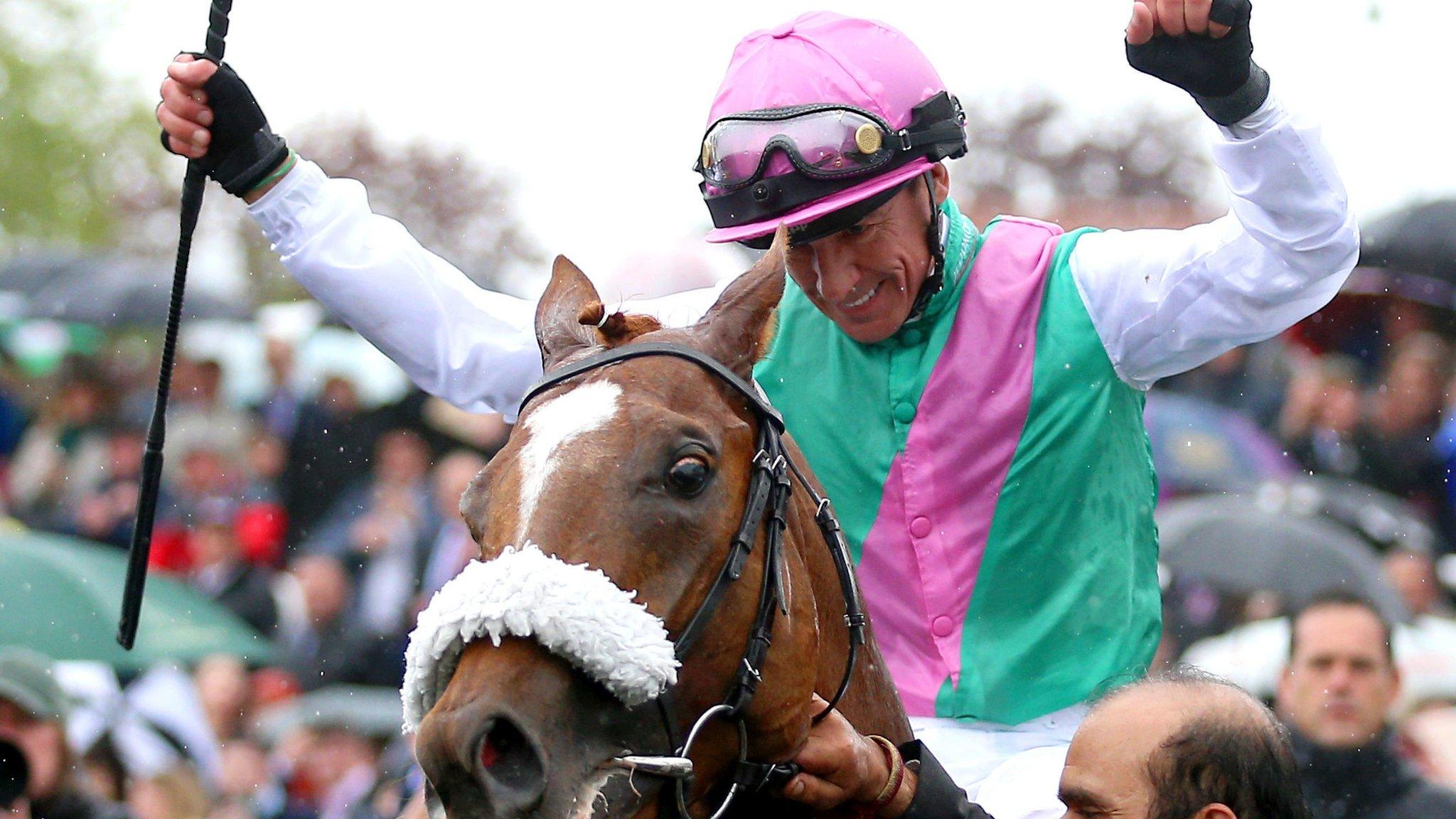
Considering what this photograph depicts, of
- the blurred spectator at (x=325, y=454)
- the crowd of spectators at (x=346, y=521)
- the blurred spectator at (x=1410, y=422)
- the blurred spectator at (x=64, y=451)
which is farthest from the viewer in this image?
the blurred spectator at (x=64, y=451)

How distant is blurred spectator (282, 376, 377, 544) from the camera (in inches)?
297

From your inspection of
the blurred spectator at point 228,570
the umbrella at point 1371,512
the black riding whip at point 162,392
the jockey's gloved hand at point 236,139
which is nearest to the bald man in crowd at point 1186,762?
the black riding whip at point 162,392

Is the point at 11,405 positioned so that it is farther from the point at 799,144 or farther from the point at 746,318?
the point at 746,318

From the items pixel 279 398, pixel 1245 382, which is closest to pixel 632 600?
pixel 1245 382

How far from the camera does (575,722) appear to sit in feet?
6.79

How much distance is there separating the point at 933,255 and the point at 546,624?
1.48 m

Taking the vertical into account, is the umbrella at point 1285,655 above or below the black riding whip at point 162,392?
below

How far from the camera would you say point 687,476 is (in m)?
2.22

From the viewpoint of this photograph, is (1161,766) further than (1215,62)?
No

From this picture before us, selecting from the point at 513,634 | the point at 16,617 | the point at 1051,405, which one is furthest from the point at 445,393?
the point at 16,617

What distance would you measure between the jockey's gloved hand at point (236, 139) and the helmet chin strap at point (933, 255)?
126cm

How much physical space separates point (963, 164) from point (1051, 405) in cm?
1887

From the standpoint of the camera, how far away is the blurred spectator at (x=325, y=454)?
755cm

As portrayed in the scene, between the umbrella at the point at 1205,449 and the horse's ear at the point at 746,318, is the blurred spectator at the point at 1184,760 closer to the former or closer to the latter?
the horse's ear at the point at 746,318
